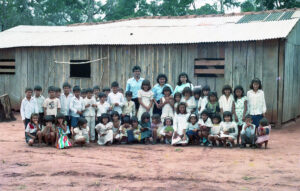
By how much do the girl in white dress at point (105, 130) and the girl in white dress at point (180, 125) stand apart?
123cm

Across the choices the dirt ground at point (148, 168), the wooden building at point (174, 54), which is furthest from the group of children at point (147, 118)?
the wooden building at point (174, 54)

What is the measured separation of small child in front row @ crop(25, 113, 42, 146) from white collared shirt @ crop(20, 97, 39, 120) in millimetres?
172

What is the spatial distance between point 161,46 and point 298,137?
177 inches

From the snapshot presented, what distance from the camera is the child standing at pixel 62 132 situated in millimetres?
6844

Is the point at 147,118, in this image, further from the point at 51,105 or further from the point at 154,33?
the point at 154,33

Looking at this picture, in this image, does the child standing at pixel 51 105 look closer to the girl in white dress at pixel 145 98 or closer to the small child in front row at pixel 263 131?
the girl in white dress at pixel 145 98

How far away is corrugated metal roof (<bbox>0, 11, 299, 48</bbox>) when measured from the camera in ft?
31.4

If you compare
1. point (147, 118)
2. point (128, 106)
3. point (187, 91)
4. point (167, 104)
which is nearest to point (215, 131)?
point (187, 91)

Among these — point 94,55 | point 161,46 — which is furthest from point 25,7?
point 161,46

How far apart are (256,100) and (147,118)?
84.3 inches

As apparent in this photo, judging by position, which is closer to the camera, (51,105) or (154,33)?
(51,105)

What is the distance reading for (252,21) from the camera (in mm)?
10695

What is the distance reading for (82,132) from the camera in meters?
7.13

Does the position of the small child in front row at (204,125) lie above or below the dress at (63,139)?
above
